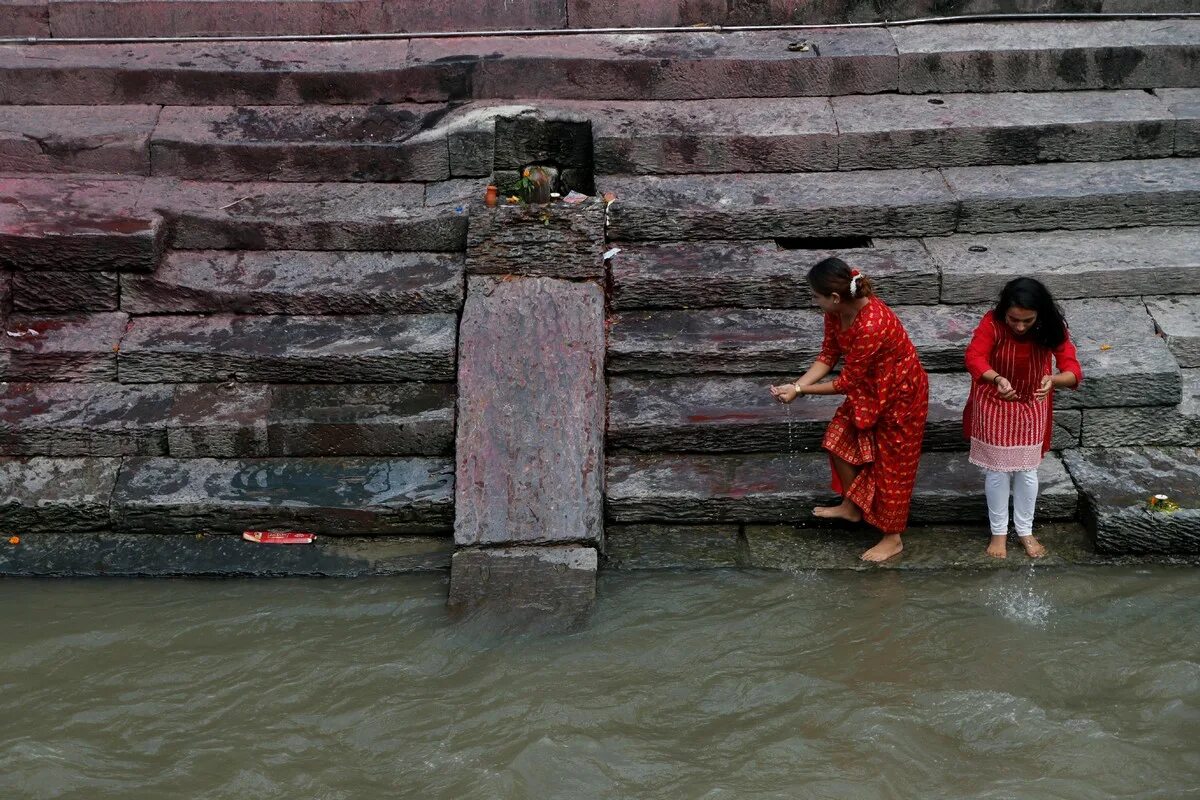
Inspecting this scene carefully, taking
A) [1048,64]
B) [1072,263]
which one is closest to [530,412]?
[1072,263]

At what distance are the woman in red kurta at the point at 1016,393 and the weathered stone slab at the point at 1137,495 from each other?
323 mm

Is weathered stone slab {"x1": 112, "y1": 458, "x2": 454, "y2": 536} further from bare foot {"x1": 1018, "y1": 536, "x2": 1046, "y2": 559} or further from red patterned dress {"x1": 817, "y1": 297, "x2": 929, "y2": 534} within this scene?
bare foot {"x1": 1018, "y1": 536, "x2": 1046, "y2": 559}

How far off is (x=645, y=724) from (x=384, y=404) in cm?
221

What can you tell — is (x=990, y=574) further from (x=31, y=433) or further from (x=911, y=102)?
(x=31, y=433)

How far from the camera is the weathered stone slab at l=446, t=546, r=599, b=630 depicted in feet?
17.1

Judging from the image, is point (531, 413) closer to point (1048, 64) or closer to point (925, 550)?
point (925, 550)

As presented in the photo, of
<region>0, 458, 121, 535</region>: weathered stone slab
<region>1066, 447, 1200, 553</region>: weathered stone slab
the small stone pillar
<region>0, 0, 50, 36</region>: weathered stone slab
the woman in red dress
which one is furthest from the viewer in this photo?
<region>0, 0, 50, 36</region>: weathered stone slab

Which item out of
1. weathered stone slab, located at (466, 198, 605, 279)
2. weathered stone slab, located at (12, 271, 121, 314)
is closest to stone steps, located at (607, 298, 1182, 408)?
weathered stone slab, located at (466, 198, 605, 279)

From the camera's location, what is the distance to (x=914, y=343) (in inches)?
243

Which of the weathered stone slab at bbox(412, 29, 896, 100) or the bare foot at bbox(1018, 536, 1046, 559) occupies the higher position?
the weathered stone slab at bbox(412, 29, 896, 100)

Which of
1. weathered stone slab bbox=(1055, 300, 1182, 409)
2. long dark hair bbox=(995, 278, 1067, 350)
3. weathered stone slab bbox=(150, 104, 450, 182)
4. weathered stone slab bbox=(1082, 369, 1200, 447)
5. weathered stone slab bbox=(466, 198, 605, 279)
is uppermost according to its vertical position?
weathered stone slab bbox=(150, 104, 450, 182)

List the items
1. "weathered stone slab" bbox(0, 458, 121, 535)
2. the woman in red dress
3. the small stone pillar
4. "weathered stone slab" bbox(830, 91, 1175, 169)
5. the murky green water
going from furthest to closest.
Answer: "weathered stone slab" bbox(830, 91, 1175, 169) → "weathered stone slab" bbox(0, 458, 121, 535) → the small stone pillar → the woman in red dress → the murky green water

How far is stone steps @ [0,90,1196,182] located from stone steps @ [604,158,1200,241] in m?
0.19

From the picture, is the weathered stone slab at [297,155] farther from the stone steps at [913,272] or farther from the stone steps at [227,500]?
the stone steps at [227,500]
